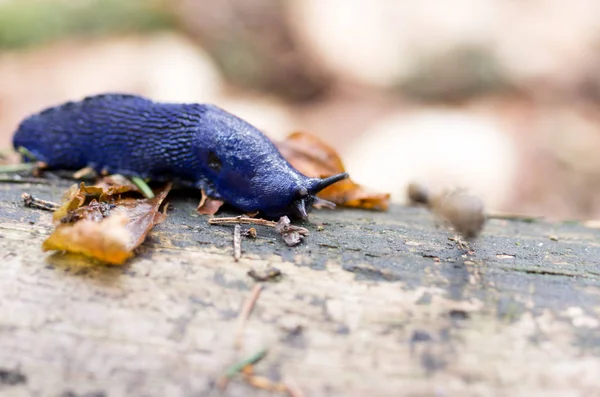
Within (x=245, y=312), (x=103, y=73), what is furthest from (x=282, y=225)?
(x=103, y=73)

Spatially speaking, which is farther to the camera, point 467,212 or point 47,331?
point 467,212

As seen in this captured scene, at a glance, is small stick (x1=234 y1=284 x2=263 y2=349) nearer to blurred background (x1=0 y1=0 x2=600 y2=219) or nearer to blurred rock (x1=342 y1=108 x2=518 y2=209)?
blurred rock (x1=342 y1=108 x2=518 y2=209)

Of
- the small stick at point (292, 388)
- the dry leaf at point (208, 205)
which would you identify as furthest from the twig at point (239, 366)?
the dry leaf at point (208, 205)

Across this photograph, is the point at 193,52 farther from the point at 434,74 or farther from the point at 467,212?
the point at 467,212

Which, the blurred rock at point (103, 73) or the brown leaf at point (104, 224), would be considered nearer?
the brown leaf at point (104, 224)

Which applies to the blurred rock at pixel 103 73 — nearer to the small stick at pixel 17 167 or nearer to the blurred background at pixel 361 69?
the blurred background at pixel 361 69

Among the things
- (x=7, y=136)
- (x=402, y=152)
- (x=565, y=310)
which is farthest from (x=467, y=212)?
(x=7, y=136)

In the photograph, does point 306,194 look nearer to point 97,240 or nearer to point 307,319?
point 307,319
